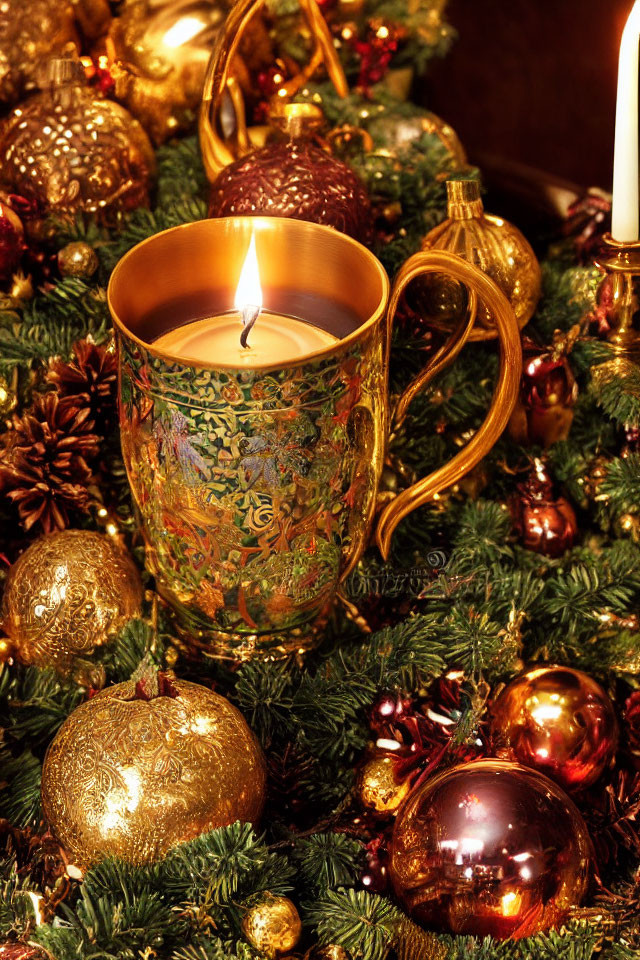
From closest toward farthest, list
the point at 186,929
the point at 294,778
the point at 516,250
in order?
the point at 186,929
the point at 294,778
the point at 516,250

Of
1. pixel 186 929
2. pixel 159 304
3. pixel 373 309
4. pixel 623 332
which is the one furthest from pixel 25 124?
pixel 186 929

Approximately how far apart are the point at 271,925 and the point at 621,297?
462mm

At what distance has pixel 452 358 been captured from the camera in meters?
0.69

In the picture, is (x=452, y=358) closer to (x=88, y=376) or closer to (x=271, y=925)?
(x=88, y=376)

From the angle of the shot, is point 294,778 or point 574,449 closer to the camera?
point 294,778

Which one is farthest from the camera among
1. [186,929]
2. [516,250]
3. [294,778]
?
[516,250]

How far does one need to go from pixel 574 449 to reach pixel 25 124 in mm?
451

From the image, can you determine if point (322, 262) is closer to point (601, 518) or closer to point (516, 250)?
point (516, 250)

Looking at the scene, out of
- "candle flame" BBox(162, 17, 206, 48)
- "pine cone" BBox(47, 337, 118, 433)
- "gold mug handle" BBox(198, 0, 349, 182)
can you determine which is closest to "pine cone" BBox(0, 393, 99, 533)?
"pine cone" BBox(47, 337, 118, 433)

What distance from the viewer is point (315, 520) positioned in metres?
0.60

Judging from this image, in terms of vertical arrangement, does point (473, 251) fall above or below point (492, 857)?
above

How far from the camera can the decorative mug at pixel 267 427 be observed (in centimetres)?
56

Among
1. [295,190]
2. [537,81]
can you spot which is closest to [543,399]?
[295,190]

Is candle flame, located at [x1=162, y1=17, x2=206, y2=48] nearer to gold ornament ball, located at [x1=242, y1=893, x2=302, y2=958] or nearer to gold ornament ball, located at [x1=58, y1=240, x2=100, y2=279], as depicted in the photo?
gold ornament ball, located at [x1=58, y1=240, x2=100, y2=279]
